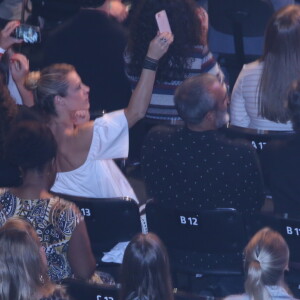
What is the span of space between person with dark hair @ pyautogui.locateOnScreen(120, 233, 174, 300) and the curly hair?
83.6 inches

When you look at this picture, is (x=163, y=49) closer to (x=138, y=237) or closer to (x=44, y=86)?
(x=44, y=86)

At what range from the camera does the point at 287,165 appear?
13.9ft

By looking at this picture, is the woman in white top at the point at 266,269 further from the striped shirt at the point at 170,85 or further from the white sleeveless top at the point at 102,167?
the striped shirt at the point at 170,85

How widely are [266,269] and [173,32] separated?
227 cm

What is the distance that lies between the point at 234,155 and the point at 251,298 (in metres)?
1.00

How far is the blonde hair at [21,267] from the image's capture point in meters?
3.30

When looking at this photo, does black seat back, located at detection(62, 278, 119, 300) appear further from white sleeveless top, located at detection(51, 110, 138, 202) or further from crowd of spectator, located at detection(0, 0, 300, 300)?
white sleeveless top, located at detection(51, 110, 138, 202)

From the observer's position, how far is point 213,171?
168 inches

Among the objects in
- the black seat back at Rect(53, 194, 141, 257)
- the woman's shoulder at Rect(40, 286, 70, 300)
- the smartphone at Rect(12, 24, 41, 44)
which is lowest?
the black seat back at Rect(53, 194, 141, 257)

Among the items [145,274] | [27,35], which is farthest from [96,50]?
[145,274]

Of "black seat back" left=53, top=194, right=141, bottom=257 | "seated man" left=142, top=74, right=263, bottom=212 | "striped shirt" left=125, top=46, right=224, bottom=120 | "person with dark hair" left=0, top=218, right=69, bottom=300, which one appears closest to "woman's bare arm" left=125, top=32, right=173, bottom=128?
"seated man" left=142, top=74, right=263, bottom=212

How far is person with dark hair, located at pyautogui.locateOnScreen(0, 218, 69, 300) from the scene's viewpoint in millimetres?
3305

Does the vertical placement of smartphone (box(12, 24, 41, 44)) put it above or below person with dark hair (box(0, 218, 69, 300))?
above

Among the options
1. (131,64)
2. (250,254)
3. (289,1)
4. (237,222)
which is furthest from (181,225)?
(289,1)
